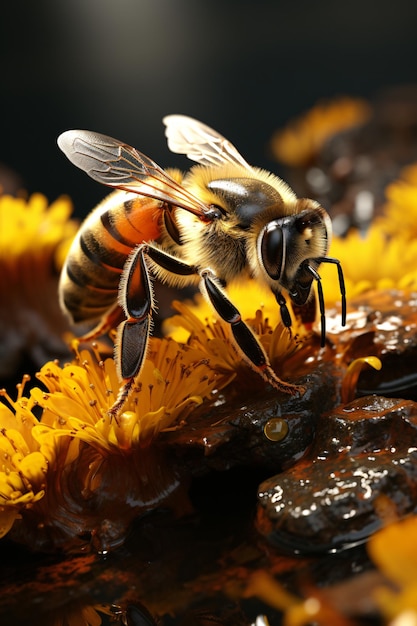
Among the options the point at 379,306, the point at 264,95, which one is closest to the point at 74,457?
the point at 379,306

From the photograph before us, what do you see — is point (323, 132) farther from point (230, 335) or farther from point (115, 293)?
point (230, 335)

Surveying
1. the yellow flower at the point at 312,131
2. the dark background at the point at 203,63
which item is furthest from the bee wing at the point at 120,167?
the dark background at the point at 203,63

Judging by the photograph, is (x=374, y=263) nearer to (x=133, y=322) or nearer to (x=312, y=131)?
(x=133, y=322)

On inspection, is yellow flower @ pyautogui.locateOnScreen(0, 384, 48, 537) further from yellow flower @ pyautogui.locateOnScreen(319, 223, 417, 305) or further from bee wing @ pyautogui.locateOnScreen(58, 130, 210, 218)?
yellow flower @ pyautogui.locateOnScreen(319, 223, 417, 305)

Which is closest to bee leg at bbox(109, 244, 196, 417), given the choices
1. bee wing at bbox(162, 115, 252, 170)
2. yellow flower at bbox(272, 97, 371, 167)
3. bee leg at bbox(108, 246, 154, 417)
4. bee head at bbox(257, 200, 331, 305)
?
bee leg at bbox(108, 246, 154, 417)

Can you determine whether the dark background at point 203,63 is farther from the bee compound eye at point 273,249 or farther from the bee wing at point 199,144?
the bee compound eye at point 273,249

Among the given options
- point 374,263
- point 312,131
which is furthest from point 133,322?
point 312,131
